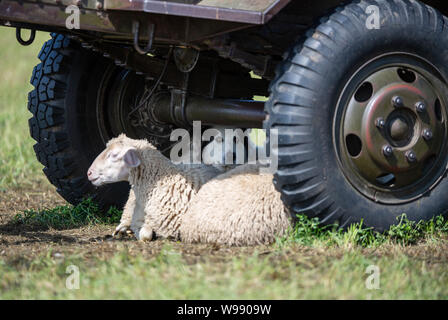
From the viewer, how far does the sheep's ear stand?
14.6 ft

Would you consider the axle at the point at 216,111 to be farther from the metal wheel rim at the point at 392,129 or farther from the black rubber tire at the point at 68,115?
the metal wheel rim at the point at 392,129

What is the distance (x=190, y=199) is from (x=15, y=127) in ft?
16.8

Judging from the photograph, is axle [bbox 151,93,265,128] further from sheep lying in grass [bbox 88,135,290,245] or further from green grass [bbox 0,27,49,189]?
green grass [bbox 0,27,49,189]

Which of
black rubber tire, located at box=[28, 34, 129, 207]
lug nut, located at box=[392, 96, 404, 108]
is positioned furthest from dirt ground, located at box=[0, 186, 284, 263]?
lug nut, located at box=[392, 96, 404, 108]

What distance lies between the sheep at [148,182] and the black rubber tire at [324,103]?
39.6 inches

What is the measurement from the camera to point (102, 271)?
10.4 ft

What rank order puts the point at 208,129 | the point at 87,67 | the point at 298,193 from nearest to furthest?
the point at 298,193, the point at 87,67, the point at 208,129

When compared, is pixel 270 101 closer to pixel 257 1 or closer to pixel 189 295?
pixel 257 1

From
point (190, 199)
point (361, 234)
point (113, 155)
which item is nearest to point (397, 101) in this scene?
point (361, 234)

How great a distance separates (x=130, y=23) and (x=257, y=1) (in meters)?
0.77

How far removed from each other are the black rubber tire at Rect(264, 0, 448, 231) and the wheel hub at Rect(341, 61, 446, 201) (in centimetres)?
13

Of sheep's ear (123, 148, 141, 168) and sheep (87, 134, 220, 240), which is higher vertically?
sheep's ear (123, 148, 141, 168)

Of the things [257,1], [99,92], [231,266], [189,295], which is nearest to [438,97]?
[257,1]

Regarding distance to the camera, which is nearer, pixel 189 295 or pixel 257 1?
pixel 189 295
